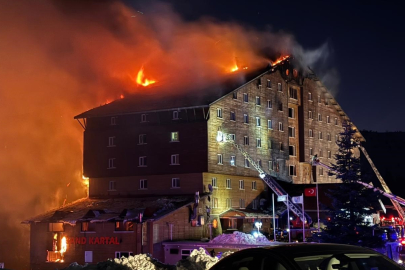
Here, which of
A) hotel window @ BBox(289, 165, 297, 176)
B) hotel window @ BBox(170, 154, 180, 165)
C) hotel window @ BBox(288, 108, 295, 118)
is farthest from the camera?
hotel window @ BBox(288, 108, 295, 118)

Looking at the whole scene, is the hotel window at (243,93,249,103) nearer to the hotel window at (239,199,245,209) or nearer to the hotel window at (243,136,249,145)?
the hotel window at (243,136,249,145)

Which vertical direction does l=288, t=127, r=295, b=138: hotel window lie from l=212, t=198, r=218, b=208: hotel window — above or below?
above

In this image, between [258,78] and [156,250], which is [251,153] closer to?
[258,78]

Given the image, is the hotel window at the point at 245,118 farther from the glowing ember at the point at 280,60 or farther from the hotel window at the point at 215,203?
the glowing ember at the point at 280,60

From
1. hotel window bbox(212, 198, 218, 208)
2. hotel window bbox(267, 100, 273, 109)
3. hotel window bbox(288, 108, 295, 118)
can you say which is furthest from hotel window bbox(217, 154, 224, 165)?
hotel window bbox(288, 108, 295, 118)

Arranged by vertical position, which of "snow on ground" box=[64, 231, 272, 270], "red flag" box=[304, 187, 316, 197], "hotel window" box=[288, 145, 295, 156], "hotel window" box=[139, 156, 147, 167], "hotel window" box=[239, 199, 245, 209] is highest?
"hotel window" box=[288, 145, 295, 156]

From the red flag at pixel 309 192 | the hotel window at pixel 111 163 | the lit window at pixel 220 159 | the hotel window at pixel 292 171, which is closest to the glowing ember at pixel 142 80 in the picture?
the hotel window at pixel 111 163

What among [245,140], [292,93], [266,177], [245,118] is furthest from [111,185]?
[292,93]

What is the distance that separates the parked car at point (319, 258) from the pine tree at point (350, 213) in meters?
30.4

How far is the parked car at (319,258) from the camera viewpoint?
7.18 meters

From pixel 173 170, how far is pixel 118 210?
7475 mm

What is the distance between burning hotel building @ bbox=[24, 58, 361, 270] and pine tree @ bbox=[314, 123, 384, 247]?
16.0 m

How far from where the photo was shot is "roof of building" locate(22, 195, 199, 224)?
50.6 m

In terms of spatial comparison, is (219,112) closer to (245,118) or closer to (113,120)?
(245,118)
